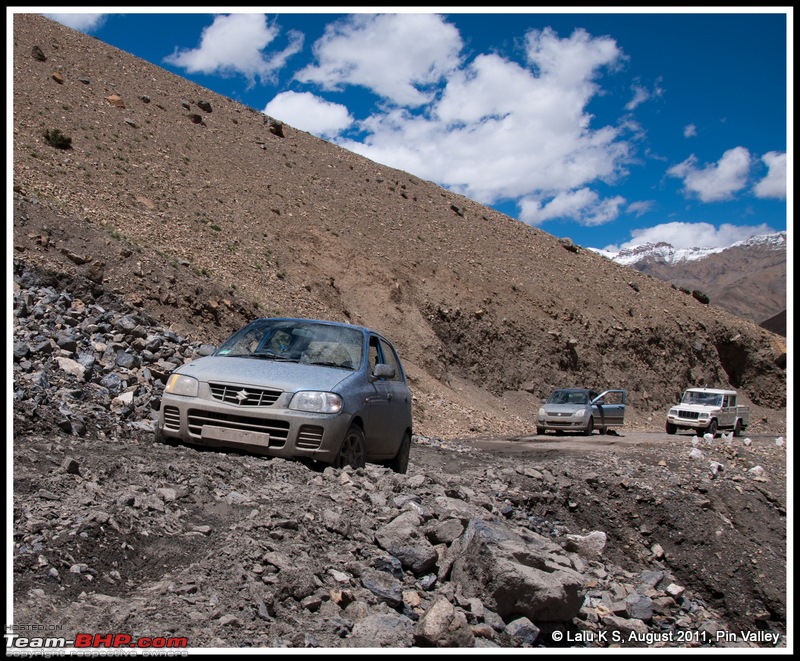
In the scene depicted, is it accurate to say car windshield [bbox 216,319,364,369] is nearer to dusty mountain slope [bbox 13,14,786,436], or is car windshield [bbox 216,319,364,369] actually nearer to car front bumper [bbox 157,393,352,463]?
car front bumper [bbox 157,393,352,463]

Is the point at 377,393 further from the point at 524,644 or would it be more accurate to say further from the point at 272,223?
the point at 272,223

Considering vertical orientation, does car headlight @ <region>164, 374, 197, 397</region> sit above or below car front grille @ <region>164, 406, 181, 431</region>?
above

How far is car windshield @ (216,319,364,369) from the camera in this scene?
7.71m

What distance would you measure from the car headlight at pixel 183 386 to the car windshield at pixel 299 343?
0.75 meters

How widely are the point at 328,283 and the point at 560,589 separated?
24.8m

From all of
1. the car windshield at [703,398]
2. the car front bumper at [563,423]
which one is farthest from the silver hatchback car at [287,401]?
the car windshield at [703,398]

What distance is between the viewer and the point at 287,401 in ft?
22.2

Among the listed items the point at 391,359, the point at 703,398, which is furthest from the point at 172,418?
the point at 703,398

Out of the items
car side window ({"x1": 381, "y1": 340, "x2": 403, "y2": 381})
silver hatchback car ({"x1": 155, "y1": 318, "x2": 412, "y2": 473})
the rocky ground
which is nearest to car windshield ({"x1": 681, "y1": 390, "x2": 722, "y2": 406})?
the rocky ground

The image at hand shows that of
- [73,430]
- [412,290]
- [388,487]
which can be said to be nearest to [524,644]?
[388,487]

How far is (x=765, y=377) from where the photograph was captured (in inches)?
1914

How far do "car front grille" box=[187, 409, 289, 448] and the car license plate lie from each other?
0.14ft

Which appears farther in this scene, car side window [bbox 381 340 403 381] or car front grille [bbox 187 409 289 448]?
car side window [bbox 381 340 403 381]

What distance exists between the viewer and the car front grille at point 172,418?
702 cm
